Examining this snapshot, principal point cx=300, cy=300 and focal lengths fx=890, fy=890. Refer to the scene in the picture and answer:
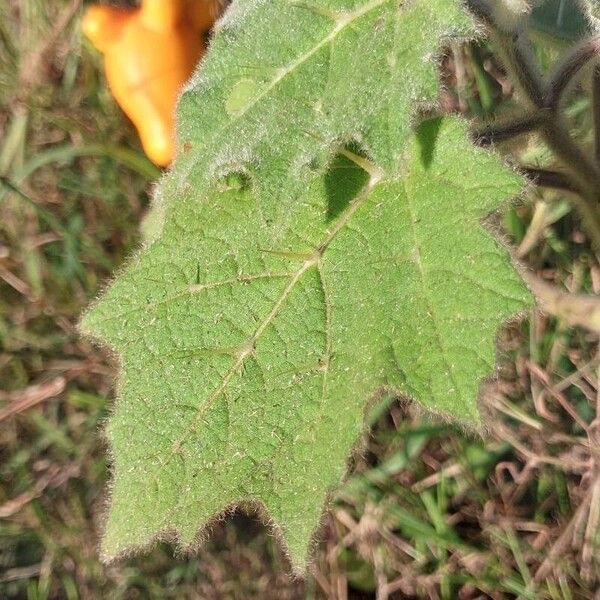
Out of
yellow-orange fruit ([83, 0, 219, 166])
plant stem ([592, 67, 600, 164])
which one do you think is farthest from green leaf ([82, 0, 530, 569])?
yellow-orange fruit ([83, 0, 219, 166])

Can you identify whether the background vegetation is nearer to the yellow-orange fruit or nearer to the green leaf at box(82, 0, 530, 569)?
the yellow-orange fruit

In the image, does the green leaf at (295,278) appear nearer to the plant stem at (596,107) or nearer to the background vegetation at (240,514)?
the plant stem at (596,107)

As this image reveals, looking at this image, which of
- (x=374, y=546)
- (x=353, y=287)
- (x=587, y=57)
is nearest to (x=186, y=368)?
(x=353, y=287)

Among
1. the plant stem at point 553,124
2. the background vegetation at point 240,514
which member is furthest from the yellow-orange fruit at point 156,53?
the plant stem at point 553,124

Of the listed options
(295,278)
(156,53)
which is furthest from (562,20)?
(156,53)

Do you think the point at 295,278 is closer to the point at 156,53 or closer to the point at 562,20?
the point at 562,20
